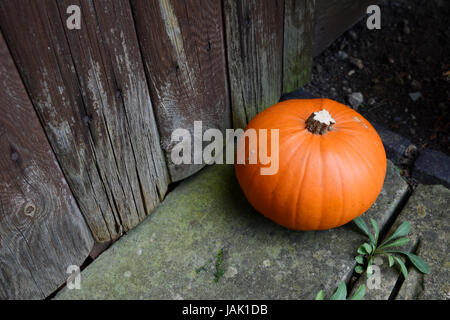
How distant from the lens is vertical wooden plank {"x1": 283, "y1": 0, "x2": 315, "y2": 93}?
1.88 metres

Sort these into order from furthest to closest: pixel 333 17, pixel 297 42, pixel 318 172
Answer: pixel 333 17
pixel 297 42
pixel 318 172

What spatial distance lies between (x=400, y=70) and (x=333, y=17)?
0.55 metres

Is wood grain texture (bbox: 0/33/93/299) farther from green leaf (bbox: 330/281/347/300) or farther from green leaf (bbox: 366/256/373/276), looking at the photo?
green leaf (bbox: 366/256/373/276)

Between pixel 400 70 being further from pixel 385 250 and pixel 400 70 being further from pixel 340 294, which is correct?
pixel 340 294

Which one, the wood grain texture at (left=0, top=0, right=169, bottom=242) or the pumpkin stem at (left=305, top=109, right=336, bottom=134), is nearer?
the wood grain texture at (left=0, top=0, right=169, bottom=242)

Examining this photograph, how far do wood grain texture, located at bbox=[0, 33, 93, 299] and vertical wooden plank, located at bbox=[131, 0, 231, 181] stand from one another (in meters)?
0.44

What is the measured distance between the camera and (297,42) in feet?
6.59

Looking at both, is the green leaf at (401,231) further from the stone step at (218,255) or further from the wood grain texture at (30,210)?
the wood grain texture at (30,210)

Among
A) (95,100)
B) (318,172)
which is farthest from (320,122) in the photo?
(95,100)

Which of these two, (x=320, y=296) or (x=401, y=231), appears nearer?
(x=320, y=296)

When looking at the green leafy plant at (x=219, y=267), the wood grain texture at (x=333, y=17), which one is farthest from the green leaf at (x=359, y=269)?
the wood grain texture at (x=333, y=17)

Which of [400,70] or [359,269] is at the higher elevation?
[400,70]

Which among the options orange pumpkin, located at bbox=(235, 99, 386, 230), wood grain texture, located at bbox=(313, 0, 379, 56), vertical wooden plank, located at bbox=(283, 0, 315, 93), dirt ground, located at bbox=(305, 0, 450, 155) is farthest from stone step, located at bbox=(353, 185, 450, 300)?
wood grain texture, located at bbox=(313, 0, 379, 56)

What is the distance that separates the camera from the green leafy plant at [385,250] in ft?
5.13
